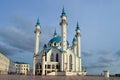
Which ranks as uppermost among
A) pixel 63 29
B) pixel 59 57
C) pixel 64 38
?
pixel 63 29

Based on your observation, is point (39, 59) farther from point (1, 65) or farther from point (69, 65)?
point (1, 65)

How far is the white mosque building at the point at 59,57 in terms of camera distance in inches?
3049

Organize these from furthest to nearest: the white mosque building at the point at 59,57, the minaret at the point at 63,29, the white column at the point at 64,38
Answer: the white mosque building at the point at 59,57 → the minaret at the point at 63,29 → the white column at the point at 64,38

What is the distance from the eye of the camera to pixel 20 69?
156 meters

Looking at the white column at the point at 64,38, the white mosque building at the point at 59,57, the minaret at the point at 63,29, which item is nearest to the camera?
the white column at the point at 64,38

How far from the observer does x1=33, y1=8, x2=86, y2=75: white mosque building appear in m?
77.4

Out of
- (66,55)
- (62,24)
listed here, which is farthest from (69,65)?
(62,24)

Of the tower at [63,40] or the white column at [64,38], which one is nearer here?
the white column at [64,38]

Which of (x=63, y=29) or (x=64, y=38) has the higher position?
(x=63, y=29)

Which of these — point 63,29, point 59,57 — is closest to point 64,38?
point 63,29

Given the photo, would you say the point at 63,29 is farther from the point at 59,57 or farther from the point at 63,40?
the point at 59,57

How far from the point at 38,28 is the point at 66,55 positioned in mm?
17562

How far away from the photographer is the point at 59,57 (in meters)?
82.5

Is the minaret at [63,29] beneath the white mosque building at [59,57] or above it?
above
